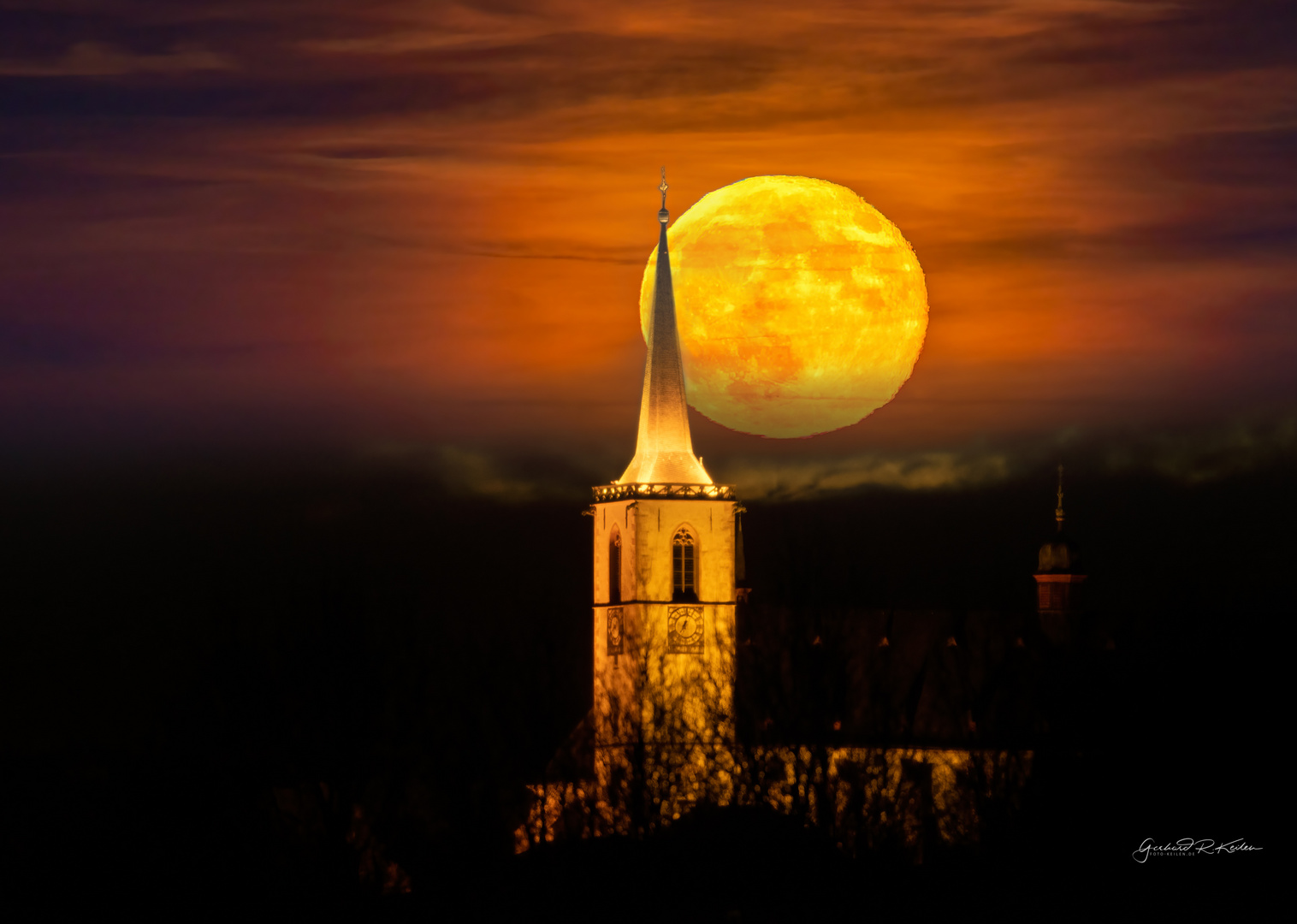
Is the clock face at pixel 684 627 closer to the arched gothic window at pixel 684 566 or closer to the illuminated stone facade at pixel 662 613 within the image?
the illuminated stone facade at pixel 662 613

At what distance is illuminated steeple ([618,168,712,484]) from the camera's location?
109m

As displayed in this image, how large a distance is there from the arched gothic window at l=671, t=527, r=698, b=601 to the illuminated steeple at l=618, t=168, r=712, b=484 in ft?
6.45

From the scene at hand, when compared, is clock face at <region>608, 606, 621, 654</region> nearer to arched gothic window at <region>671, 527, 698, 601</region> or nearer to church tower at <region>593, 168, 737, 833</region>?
church tower at <region>593, 168, 737, 833</region>

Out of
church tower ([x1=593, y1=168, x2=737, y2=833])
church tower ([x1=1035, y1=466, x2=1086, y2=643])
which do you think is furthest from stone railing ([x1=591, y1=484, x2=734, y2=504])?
church tower ([x1=1035, y1=466, x2=1086, y2=643])

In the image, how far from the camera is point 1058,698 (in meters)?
105

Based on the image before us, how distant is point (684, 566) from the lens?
4306 inches

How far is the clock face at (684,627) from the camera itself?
109 metres

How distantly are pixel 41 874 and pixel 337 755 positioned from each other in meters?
11.4

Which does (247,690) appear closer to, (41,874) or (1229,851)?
(41,874)
